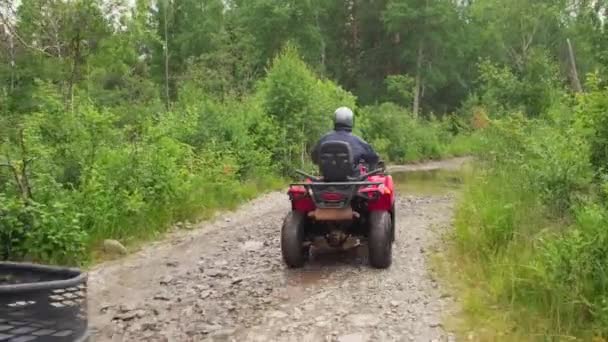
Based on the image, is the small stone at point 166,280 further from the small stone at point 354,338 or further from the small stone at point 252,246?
the small stone at point 354,338

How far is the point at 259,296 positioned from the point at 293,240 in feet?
2.78

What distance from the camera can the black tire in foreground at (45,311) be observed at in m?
2.72

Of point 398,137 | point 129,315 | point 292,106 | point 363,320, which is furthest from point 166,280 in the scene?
point 398,137

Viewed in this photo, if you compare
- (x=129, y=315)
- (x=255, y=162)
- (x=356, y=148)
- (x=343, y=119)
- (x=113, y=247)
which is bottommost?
(x=129, y=315)

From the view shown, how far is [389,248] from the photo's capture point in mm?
6203

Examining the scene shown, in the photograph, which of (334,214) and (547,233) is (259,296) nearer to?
(334,214)

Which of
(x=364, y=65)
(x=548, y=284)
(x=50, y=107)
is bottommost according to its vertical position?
(x=548, y=284)

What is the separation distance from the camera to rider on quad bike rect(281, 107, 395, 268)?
6023 mm

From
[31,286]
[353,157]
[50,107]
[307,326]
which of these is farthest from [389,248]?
[50,107]

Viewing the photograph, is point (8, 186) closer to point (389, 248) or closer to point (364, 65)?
point (389, 248)

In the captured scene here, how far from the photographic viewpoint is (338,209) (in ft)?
19.7

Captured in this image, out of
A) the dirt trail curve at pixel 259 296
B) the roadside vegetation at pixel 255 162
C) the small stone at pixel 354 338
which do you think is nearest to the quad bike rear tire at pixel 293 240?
the dirt trail curve at pixel 259 296

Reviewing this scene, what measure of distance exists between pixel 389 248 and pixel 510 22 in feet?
108

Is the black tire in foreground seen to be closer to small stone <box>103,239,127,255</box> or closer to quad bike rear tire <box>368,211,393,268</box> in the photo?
quad bike rear tire <box>368,211,393,268</box>
